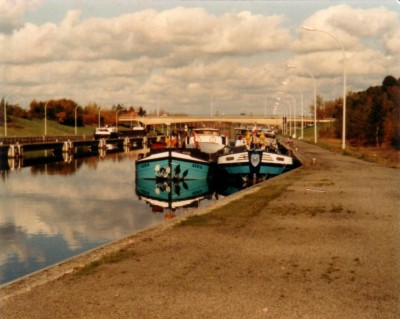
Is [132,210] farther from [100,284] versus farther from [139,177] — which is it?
[100,284]

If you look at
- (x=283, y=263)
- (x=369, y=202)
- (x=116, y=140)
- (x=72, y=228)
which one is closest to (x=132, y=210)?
(x=72, y=228)

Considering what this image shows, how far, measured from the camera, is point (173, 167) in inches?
1398

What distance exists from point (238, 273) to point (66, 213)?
1692 cm

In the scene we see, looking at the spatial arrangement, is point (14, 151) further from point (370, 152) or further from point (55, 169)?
point (370, 152)

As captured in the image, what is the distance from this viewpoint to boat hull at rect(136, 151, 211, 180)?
35469mm

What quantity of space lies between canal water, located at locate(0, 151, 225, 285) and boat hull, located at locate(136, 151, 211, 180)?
3.55 ft

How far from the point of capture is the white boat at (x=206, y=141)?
148 ft

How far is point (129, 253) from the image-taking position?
1031cm

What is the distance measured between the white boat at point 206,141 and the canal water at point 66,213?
6.08 m

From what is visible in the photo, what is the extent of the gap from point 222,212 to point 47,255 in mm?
4964

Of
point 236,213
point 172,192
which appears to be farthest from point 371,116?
point 236,213

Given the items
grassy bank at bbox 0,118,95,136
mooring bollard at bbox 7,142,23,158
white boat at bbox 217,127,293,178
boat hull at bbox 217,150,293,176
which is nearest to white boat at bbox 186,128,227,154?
white boat at bbox 217,127,293,178

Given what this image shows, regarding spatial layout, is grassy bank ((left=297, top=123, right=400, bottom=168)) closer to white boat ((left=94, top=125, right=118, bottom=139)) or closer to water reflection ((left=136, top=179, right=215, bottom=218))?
water reflection ((left=136, top=179, right=215, bottom=218))

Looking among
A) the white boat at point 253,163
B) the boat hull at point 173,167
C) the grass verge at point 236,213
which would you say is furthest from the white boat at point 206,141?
the grass verge at point 236,213
